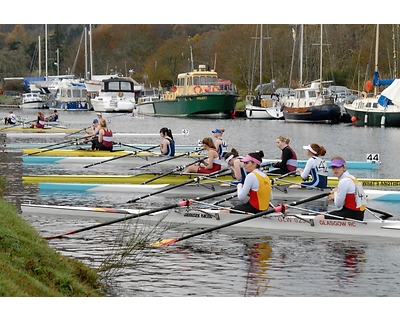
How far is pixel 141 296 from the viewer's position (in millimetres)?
10305

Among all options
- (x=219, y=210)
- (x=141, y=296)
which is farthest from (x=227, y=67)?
(x=141, y=296)

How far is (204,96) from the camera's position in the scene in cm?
6388

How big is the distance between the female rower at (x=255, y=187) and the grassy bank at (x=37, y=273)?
414 cm

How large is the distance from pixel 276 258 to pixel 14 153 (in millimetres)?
20564

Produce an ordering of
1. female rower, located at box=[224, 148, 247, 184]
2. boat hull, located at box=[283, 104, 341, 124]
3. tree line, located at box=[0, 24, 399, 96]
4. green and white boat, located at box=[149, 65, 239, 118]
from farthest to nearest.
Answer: green and white boat, located at box=[149, 65, 239, 118], tree line, located at box=[0, 24, 399, 96], boat hull, located at box=[283, 104, 341, 124], female rower, located at box=[224, 148, 247, 184]

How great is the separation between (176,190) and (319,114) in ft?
126

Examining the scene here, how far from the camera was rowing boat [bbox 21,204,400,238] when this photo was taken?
1399 cm

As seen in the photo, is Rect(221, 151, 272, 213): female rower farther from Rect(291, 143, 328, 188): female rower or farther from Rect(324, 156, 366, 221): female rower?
Rect(291, 143, 328, 188): female rower

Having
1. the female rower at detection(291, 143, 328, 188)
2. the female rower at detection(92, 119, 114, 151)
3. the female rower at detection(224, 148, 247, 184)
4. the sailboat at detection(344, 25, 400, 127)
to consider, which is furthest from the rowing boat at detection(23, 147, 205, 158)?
the sailboat at detection(344, 25, 400, 127)

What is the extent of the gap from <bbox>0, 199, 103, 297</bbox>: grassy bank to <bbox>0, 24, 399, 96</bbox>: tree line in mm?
43595

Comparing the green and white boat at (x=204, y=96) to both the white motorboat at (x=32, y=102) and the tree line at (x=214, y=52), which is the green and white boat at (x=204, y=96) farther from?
the white motorboat at (x=32, y=102)

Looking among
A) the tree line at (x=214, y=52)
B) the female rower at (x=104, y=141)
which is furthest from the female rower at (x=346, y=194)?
the tree line at (x=214, y=52)

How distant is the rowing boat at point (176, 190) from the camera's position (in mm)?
18500
